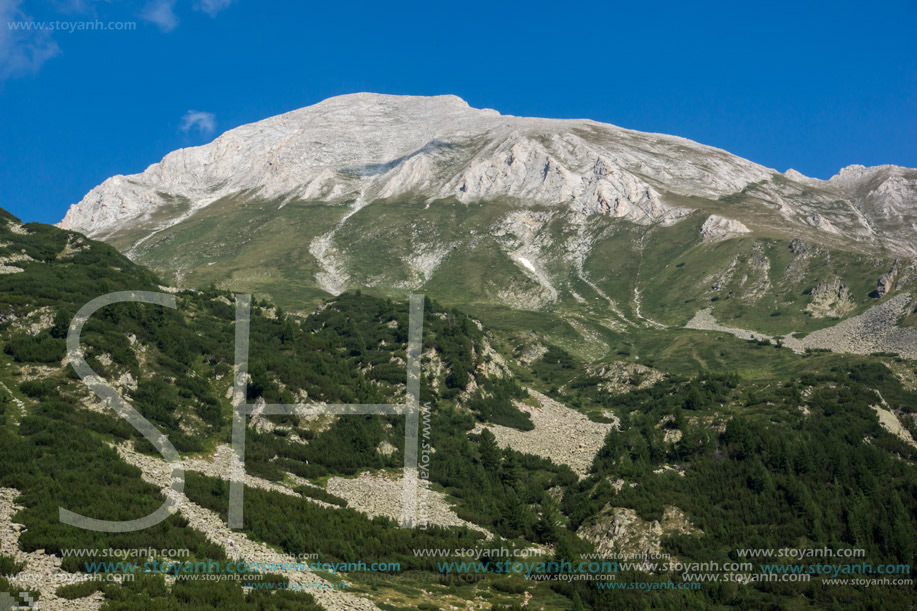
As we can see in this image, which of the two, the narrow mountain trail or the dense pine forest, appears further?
the dense pine forest

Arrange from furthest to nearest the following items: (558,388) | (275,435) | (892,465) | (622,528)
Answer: (558,388) → (275,435) → (892,465) → (622,528)

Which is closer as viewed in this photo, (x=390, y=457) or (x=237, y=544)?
(x=237, y=544)

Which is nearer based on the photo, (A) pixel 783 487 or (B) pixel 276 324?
(A) pixel 783 487

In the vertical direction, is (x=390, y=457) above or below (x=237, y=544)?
above

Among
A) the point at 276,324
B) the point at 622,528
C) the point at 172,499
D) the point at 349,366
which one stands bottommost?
the point at 622,528

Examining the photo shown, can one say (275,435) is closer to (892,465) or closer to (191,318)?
(191,318)

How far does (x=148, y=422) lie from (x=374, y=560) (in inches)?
1133

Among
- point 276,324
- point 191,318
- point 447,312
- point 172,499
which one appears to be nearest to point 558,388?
point 447,312

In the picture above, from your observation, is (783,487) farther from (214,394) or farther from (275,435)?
(214,394)

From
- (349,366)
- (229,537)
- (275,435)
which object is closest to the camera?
(229,537)

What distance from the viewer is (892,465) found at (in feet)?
211

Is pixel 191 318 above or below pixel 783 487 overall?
above

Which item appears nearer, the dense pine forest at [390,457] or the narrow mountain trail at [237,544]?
the narrow mountain trail at [237,544]

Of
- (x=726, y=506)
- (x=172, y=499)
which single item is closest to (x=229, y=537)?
(x=172, y=499)
